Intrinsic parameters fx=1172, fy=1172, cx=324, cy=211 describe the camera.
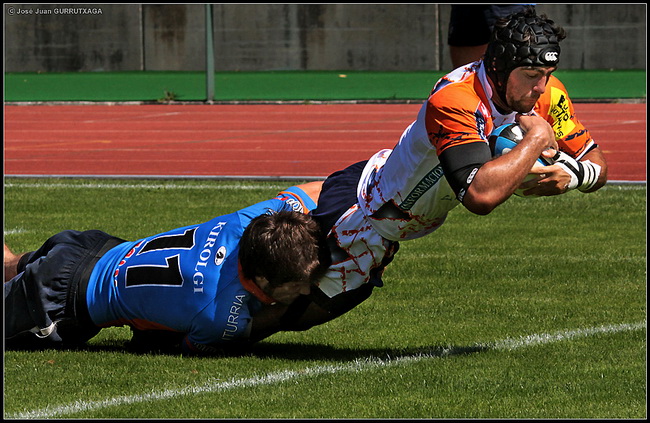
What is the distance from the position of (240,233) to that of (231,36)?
25.8 m

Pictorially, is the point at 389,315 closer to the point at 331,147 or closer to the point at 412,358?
the point at 412,358

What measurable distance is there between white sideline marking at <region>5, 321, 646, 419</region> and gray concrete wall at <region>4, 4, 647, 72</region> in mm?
23208

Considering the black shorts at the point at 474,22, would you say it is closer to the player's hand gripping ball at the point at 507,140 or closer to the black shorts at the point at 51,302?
the player's hand gripping ball at the point at 507,140

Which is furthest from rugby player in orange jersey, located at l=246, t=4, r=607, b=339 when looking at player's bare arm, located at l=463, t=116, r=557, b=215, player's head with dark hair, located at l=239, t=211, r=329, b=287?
player's head with dark hair, located at l=239, t=211, r=329, b=287

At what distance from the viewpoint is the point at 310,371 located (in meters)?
5.35

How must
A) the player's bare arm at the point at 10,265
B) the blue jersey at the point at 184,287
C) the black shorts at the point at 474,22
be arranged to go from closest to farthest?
the blue jersey at the point at 184,287 < the player's bare arm at the point at 10,265 < the black shorts at the point at 474,22

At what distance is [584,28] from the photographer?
1147 inches

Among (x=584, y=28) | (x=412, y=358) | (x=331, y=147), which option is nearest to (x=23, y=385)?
(x=412, y=358)

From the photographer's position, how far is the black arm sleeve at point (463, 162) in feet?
15.6

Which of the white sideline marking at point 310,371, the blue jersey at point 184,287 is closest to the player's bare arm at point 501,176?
the white sideline marking at point 310,371

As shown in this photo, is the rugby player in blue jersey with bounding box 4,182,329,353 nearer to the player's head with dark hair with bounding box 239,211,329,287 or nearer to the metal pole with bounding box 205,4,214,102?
the player's head with dark hair with bounding box 239,211,329,287

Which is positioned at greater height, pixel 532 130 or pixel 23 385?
pixel 532 130

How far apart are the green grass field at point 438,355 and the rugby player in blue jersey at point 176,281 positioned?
0.44 feet

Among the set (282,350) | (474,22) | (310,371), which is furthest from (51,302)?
(474,22)
